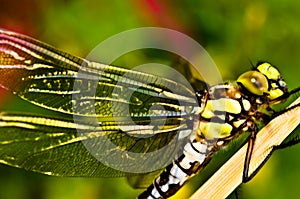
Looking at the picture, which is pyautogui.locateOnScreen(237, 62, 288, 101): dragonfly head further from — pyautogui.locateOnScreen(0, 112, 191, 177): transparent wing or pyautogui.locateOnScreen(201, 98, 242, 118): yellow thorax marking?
pyautogui.locateOnScreen(0, 112, 191, 177): transparent wing

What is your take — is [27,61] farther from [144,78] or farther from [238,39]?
[238,39]

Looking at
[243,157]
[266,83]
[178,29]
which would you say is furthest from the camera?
[178,29]

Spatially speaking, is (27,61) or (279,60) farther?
(279,60)

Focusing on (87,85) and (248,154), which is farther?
(87,85)

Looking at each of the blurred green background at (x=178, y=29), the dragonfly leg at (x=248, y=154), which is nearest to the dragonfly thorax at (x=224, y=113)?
the dragonfly leg at (x=248, y=154)

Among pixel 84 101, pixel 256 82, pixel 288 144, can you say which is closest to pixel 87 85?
pixel 84 101

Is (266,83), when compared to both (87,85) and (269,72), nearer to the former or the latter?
(269,72)

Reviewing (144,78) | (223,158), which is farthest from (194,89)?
(223,158)
